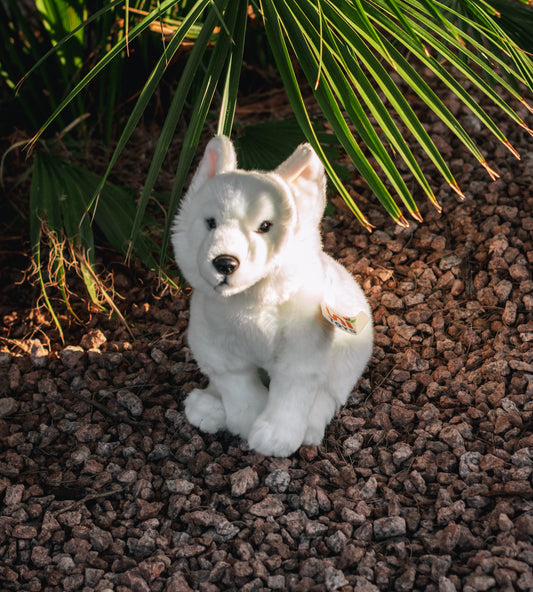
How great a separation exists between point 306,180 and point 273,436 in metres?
0.59

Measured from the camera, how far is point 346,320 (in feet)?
5.44

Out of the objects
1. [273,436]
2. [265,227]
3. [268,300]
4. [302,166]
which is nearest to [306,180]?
[302,166]

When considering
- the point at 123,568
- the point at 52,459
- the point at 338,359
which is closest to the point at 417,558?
the point at 338,359

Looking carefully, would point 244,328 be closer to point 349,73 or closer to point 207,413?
point 207,413

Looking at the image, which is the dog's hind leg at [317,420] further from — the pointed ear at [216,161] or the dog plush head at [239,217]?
the pointed ear at [216,161]

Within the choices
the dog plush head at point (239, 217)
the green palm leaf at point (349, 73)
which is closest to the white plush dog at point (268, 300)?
the dog plush head at point (239, 217)

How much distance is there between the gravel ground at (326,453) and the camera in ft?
5.11

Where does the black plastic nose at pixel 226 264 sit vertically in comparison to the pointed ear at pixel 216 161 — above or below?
below

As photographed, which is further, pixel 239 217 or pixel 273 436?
pixel 273 436

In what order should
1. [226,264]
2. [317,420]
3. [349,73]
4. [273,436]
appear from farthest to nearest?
[317,420] < [273,436] < [349,73] < [226,264]

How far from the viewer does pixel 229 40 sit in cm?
177

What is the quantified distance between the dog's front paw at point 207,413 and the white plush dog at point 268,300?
0.01 metres

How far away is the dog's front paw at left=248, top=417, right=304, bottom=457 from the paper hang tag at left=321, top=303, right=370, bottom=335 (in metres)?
0.27

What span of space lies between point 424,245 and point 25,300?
4.42 ft
